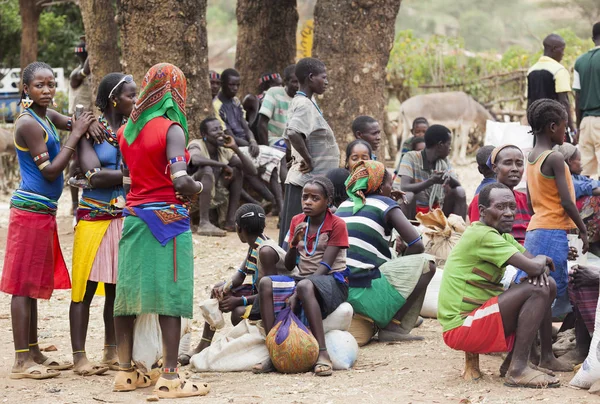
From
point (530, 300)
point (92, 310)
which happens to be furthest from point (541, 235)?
point (92, 310)

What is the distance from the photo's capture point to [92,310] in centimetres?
748

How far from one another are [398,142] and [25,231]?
14059mm

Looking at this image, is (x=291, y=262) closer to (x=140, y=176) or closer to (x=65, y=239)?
(x=140, y=176)

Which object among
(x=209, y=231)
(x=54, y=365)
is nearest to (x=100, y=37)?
(x=209, y=231)

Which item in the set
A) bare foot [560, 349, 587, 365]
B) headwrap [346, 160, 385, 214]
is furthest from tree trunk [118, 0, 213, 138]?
bare foot [560, 349, 587, 365]

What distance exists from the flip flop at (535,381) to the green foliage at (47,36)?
55.9ft

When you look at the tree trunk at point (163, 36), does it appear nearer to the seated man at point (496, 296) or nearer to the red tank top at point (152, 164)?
the red tank top at point (152, 164)

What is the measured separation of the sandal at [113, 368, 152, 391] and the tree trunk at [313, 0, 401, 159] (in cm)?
538

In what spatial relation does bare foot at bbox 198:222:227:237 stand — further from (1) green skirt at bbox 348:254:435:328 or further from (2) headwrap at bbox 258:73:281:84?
(1) green skirt at bbox 348:254:435:328

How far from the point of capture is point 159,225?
4.76 m

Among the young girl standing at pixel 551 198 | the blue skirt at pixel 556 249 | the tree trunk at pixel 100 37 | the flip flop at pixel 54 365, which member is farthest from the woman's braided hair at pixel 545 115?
the tree trunk at pixel 100 37

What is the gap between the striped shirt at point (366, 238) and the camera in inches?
234

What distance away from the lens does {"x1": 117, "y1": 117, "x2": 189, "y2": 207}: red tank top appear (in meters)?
4.73

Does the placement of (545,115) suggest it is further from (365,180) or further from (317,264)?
(317,264)
